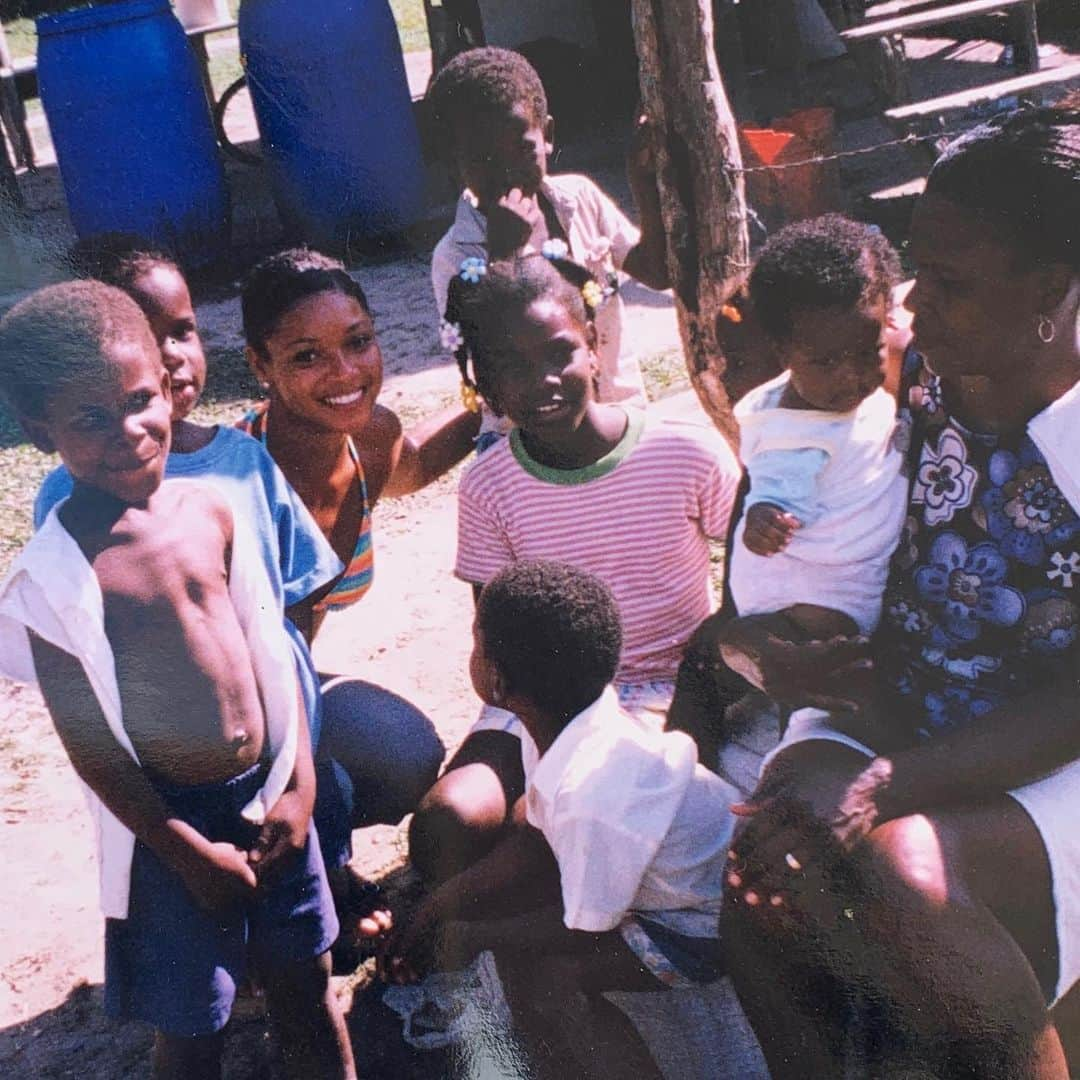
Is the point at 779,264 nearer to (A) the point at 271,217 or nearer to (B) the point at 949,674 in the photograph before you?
(B) the point at 949,674

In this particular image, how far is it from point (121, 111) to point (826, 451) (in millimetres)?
6005

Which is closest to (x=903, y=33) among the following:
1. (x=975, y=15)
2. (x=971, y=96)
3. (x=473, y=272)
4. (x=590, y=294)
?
(x=975, y=15)

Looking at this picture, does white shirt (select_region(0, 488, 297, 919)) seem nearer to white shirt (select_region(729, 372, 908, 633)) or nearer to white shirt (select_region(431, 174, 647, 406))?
white shirt (select_region(729, 372, 908, 633))

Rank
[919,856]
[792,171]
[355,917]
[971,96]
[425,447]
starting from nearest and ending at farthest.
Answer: [919,856] < [355,917] < [425,447] < [971,96] < [792,171]

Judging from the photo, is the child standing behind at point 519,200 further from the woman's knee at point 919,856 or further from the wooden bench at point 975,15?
the wooden bench at point 975,15

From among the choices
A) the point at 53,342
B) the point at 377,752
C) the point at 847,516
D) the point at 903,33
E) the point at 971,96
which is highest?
the point at 53,342

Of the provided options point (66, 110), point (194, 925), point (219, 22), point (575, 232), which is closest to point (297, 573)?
point (194, 925)

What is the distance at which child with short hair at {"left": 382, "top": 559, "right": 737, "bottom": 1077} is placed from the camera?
2008 millimetres

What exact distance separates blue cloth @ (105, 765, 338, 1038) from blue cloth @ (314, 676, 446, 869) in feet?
1.14

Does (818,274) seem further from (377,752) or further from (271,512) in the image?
(377,752)

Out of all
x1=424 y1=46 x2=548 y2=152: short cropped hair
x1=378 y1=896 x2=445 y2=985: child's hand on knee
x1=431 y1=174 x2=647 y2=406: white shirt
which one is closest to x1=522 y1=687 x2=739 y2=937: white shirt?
x1=378 y1=896 x2=445 y2=985: child's hand on knee

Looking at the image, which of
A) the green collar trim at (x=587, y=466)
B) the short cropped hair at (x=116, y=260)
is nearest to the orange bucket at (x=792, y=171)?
the green collar trim at (x=587, y=466)

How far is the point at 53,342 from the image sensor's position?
79.3 inches

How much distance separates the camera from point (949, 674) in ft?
6.47
